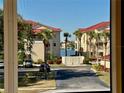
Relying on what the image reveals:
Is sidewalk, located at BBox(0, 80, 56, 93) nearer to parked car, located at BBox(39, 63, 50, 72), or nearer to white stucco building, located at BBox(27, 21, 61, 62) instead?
parked car, located at BBox(39, 63, 50, 72)

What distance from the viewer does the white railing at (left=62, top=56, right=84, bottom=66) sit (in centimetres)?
184

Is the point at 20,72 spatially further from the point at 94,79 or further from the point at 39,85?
the point at 94,79

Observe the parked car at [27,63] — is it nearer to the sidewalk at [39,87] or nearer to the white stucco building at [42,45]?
the white stucco building at [42,45]

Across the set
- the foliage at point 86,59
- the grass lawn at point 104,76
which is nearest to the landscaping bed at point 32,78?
the foliage at point 86,59

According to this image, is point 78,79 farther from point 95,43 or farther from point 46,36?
point 46,36

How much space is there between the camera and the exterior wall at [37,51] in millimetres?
1814

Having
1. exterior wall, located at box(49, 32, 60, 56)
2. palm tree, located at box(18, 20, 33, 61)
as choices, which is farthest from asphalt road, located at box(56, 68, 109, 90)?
palm tree, located at box(18, 20, 33, 61)

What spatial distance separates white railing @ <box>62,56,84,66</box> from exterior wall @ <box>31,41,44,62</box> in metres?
0.22

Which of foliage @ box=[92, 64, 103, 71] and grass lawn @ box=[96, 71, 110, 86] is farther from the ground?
foliage @ box=[92, 64, 103, 71]

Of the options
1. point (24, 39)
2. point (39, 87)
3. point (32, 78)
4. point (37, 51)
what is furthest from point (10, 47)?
Result: point (39, 87)

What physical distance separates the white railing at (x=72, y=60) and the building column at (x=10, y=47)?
45 cm

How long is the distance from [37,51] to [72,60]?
0.34 m

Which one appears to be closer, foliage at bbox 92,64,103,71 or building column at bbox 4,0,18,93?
building column at bbox 4,0,18,93

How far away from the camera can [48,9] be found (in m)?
1.81
